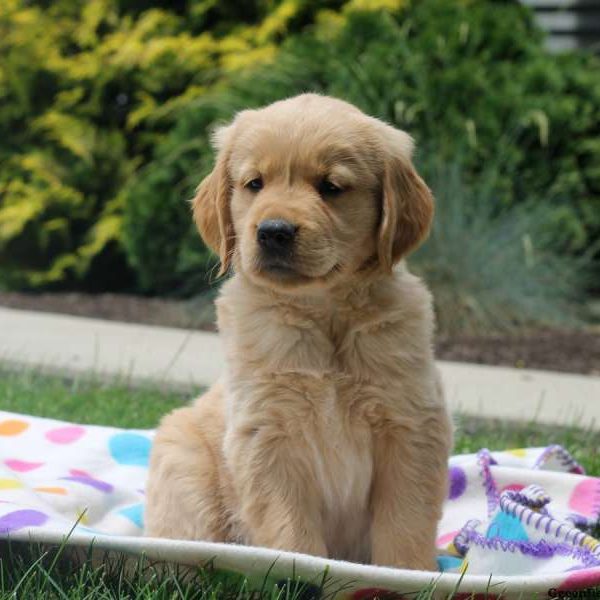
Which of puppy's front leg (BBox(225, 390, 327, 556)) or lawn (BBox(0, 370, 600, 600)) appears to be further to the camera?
puppy's front leg (BBox(225, 390, 327, 556))

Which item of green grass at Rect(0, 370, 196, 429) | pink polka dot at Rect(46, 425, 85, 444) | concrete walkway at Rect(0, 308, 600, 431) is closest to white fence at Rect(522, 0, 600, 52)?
concrete walkway at Rect(0, 308, 600, 431)

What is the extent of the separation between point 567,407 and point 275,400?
2.50 metres

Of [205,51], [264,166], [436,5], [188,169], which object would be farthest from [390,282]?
[205,51]

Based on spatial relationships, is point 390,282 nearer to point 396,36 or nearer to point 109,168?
point 396,36

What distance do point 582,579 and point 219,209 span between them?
1.37 metres

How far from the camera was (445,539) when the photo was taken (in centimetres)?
336

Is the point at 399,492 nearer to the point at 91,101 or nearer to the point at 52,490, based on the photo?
the point at 52,490

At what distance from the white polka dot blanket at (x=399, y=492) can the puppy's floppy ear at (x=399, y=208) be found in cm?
84

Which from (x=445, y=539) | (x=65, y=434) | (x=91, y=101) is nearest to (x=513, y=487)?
(x=445, y=539)

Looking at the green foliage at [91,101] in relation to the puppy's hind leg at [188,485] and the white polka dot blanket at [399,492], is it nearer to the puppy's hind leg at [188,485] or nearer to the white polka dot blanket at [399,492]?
the white polka dot blanket at [399,492]

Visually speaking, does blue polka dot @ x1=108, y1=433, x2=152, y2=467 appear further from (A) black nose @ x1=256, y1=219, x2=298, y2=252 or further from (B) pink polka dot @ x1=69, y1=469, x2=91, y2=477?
(A) black nose @ x1=256, y1=219, x2=298, y2=252

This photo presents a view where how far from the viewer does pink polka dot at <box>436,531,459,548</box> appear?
3.33 metres

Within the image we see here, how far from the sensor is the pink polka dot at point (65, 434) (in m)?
3.87

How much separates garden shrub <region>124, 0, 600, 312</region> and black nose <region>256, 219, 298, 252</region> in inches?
169
